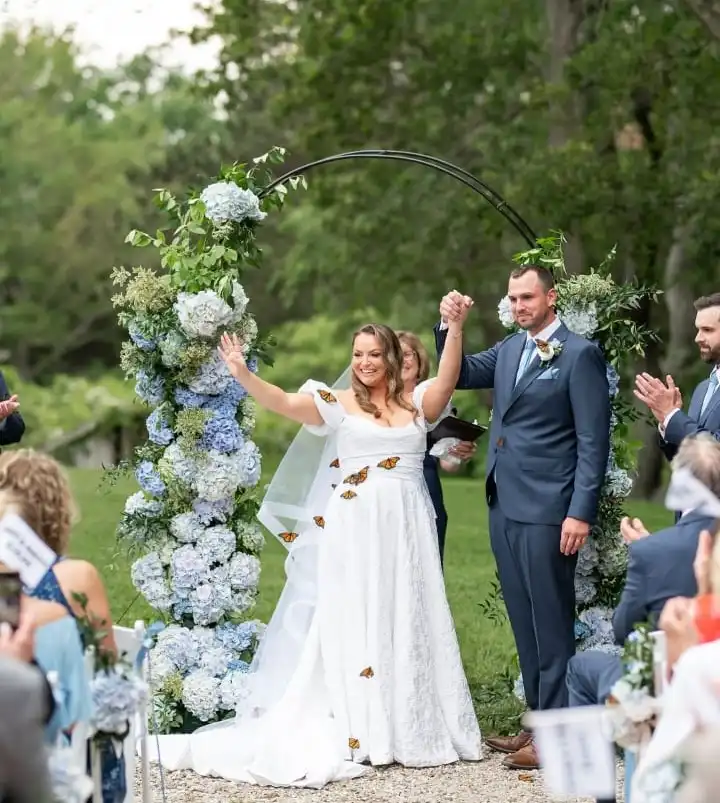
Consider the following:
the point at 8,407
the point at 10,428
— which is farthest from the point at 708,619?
the point at 10,428

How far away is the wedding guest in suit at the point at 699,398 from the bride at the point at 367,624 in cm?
82

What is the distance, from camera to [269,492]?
653 cm

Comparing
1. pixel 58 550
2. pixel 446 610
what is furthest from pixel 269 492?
pixel 58 550

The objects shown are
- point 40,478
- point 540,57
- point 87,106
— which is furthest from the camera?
point 87,106

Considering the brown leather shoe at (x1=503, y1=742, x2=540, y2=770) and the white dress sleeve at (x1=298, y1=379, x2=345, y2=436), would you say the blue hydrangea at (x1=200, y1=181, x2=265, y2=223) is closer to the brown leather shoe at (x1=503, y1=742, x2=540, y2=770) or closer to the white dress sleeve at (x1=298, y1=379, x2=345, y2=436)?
the white dress sleeve at (x1=298, y1=379, x2=345, y2=436)

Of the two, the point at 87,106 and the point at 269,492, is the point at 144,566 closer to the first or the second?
the point at 269,492

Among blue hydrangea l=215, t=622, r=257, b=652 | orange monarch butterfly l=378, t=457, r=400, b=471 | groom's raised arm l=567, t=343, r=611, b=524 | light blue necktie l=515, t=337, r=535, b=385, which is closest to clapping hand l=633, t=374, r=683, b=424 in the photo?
groom's raised arm l=567, t=343, r=611, b=524

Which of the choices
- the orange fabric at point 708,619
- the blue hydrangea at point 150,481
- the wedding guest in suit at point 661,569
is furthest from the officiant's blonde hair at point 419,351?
the orange fabric at point 708,619

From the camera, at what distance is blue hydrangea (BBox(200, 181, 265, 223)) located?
21.6ft

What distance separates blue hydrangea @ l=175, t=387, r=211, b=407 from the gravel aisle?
162 cm

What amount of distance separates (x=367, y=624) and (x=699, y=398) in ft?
5.68

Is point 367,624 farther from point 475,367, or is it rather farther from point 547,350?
point 547,350

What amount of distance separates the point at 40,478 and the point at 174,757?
2259 millimetres

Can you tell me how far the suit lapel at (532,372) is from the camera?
240 inches
